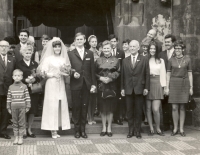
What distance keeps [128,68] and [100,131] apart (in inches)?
63.1

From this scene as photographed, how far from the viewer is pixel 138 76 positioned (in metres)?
9.24

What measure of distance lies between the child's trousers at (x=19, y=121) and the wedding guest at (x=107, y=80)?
71.5 inches

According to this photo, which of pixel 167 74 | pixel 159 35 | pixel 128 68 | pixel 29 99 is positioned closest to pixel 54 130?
pixel 29 99

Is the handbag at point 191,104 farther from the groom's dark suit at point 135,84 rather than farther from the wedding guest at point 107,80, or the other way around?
the wedding guest at point 107,80

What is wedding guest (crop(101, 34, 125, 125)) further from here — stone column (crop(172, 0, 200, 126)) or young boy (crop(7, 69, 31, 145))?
young boy (crop(7, 69, 31, 145))

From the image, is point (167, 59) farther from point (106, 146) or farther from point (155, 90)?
point (106, 146)

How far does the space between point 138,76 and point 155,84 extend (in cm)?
51

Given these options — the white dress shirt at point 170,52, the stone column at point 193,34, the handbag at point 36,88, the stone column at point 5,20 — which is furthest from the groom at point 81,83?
the stone column at point 193,34

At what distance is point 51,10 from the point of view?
1230 centimetres

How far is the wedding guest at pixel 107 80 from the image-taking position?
927cm

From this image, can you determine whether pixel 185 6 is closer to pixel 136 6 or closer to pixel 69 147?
pixel 136 6

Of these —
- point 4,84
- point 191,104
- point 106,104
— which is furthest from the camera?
point 191,104

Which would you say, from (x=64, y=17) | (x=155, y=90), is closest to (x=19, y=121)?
(x=155, y=90)

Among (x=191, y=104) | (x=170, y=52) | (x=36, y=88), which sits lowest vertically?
(x=191, y=104)
